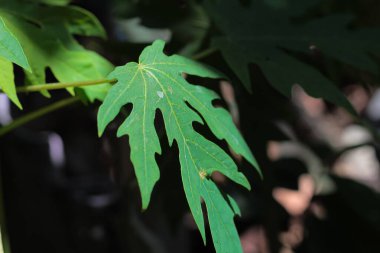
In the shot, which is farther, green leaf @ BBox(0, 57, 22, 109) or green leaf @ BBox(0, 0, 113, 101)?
green leaf @ BBox(0, 0, 113, 101)

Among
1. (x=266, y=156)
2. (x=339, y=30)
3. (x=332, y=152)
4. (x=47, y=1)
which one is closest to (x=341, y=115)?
(x=332, y=152)

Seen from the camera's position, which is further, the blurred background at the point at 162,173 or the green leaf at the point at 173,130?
the blurred background at the point at 162,173

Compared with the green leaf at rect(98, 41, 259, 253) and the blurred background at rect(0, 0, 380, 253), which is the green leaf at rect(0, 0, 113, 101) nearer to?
the green leaf at rect(98, 41, 259, 253)

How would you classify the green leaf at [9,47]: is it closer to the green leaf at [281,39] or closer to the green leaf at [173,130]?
the green leaf at [173,130]

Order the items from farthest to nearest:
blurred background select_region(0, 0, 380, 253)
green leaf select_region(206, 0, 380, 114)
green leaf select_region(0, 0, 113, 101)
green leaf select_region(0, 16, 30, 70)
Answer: blurred background select_region(0, 0, 380, 253), green leaf select_region(206, 0, 380, 114), green leaf select_region(0, 0, 113, 101), green leaf select_region(0, 16, 30, 70)

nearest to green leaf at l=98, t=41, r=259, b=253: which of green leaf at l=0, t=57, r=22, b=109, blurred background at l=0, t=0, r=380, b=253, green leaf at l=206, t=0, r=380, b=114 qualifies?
green leaf at l=0, t=57, r=22, b=109

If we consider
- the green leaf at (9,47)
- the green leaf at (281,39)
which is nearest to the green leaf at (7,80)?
the green leaf at (9,47)

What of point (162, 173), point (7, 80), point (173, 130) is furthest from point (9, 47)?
point (162, 173)

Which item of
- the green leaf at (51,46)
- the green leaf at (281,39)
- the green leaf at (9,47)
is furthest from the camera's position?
the green leaf at (281,39)
